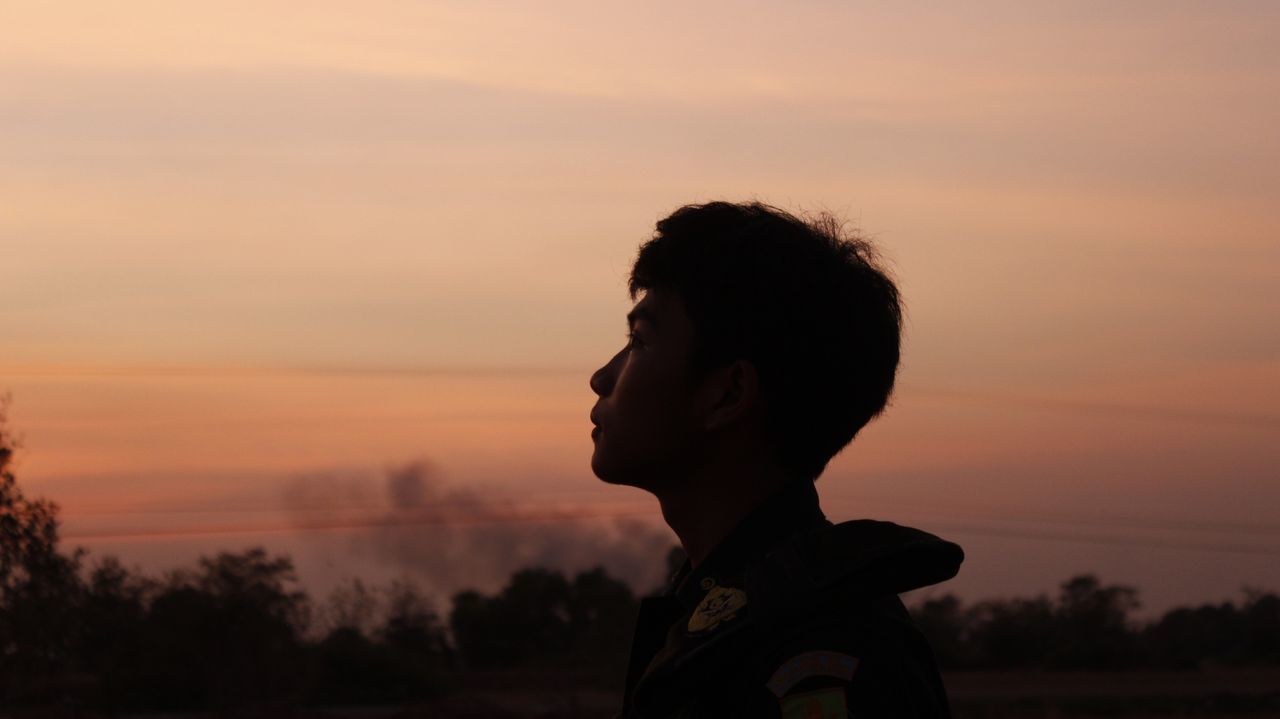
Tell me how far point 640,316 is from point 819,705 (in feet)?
3.38

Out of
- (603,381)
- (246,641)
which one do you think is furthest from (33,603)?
(603,381)

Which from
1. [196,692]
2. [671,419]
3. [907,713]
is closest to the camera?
[907,713]

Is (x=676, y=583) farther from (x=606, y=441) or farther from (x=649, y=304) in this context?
(x=649, y=304)

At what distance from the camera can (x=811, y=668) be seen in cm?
210

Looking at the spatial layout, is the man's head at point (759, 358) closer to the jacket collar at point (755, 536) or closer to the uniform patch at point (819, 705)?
the jacket collar at point (755, 536)

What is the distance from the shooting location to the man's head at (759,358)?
2781 mm

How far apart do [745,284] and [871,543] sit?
71 centimetres

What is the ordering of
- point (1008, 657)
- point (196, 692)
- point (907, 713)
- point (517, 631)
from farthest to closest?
point (1008, 657)
point (517, 631)
point (196, 692)
point (907, 713)

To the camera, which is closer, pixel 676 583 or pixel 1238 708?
pixel 676 583

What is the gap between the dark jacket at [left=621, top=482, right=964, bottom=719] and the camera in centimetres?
210

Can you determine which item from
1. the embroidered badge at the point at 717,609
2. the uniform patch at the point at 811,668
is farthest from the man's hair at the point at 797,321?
the uniform patch at the point at 811,668

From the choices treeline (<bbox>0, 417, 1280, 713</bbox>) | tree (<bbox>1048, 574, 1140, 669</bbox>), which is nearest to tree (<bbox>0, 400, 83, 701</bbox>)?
treeline (<bbox>0, 417, 1280, 713</bbox>)

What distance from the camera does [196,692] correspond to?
1627 cm

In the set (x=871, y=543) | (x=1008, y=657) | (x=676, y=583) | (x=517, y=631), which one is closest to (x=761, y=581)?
(x=871, y=543)
